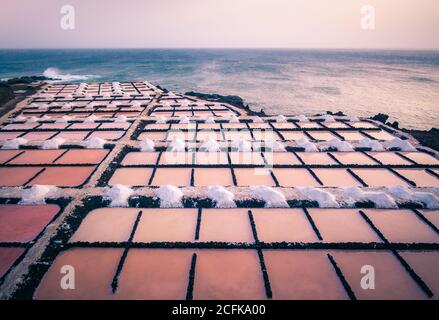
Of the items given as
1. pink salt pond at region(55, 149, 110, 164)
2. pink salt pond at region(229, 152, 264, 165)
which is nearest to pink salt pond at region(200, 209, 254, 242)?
pink salt pond at region(229, 152, 264, 165)

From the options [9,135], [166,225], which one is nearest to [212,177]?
[166,225]

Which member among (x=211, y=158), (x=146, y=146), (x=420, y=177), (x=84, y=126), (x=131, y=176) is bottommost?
(x=420, y=177)

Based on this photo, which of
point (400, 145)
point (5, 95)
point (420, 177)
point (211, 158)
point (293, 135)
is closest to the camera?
point (420, 177)

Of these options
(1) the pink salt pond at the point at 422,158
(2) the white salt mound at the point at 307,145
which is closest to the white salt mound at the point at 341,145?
(2) the white salt mound at the point at 307,145

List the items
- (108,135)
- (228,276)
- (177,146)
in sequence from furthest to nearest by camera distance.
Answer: (108,135), (177,146), (228,276)

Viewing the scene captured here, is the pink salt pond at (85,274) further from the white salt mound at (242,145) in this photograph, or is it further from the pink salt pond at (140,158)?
the white salt mound at (242,145)

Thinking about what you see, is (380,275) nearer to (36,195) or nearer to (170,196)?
(170,196)

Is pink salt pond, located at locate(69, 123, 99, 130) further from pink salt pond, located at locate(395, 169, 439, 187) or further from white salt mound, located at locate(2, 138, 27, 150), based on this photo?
pink salt pond, located at locate(395, 169, 439, 187)
